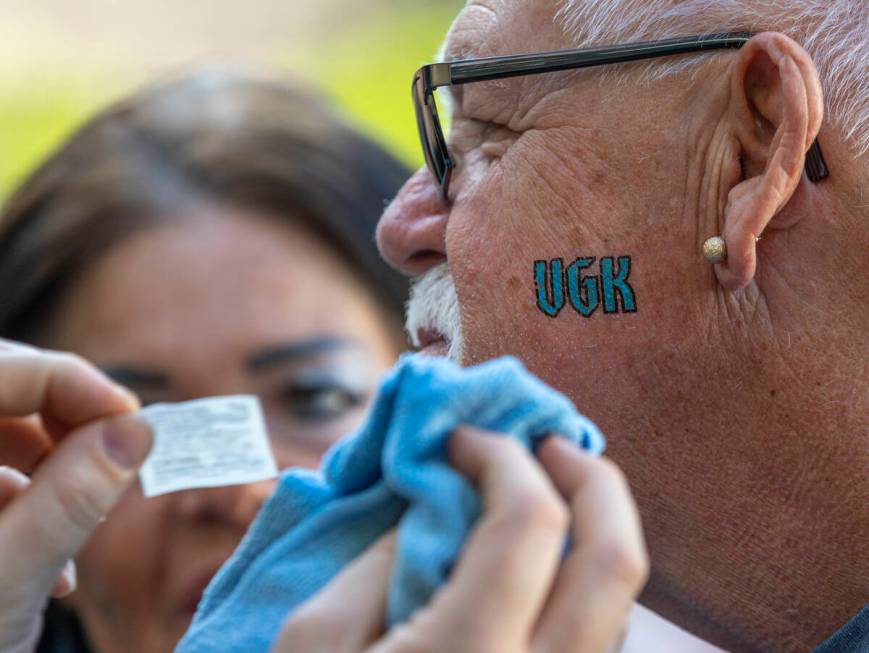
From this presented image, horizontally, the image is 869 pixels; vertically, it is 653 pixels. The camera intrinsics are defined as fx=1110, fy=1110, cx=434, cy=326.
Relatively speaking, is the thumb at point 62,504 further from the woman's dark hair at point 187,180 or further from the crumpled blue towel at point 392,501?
the woman's dark hair at point 187,180

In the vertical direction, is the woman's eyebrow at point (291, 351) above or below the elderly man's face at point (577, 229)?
below

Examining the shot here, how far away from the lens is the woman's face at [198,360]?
2309 mm

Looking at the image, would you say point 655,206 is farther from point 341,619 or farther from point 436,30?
point 436,30

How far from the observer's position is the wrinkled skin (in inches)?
51.5

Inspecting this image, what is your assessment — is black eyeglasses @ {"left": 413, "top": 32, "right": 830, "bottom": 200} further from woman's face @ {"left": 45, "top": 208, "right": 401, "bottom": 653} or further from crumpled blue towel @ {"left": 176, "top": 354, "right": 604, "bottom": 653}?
woman's face @ {"left": 45, "top": 208, "right": 401, "bottom": 653}

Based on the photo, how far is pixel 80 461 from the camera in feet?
3.68

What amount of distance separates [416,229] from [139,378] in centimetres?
100

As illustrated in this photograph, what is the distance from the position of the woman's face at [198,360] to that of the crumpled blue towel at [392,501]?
3.81ft

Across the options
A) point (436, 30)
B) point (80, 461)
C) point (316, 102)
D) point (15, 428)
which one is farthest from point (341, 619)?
point (436, 30)

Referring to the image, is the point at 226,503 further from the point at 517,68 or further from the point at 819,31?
the point at 819,31

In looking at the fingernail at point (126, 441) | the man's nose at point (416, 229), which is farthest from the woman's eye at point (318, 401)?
the fingernail at point (126, 441)

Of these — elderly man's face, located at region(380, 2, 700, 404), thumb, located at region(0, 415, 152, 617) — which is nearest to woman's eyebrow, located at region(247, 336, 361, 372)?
elderly man's face, located at region(380, 2, 700, 404)

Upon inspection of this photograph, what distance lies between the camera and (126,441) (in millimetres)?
1146

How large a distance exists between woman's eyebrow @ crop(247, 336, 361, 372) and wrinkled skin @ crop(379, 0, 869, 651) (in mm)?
1000
